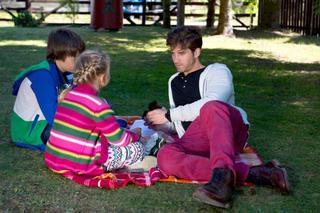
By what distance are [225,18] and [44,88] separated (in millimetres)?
13985

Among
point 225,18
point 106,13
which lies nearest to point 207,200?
point 225,18

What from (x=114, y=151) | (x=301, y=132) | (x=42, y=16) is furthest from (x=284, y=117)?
(x=42, y=16)

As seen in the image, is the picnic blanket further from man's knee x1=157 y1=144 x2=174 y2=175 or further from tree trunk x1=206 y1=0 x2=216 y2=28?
tree trunk x1=206 y1=0 x2=216 y2=28

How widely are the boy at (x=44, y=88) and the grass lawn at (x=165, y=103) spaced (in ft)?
0.64

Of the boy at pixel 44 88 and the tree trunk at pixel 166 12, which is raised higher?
the tree trunk at pixel 166 12

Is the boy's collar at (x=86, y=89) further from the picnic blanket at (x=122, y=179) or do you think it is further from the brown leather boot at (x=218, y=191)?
the brown leather boot at (x=218, y=191)

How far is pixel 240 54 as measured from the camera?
44.9ft

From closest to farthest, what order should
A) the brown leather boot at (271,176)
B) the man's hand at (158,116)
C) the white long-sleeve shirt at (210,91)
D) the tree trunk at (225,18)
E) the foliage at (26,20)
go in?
the brown leather boot at (271,176)
the white long-sleeve shirt at (210,91)
the man's hand at (158,116)
the tree trunk at (225,18)
the foliage at (26,20)

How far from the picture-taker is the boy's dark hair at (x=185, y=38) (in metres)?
4.66

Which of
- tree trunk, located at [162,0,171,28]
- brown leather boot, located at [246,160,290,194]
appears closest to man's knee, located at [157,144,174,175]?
brown leather boot, located at [246,160,290,194]

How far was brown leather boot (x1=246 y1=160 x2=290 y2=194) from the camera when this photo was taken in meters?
4.07

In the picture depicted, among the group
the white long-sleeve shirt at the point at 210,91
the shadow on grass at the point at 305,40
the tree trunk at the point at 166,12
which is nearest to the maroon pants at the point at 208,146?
the white long-sleeve shirt at the point at 210,91

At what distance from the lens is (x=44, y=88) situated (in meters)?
4.99

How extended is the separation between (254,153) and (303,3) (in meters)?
17.3
